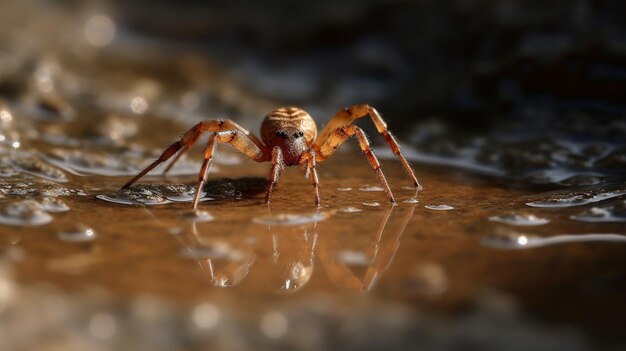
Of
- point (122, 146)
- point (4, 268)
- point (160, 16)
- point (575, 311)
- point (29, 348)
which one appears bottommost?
point (29, 348)

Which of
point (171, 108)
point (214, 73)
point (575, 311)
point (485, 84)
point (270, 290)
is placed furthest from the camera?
point (214, 73)

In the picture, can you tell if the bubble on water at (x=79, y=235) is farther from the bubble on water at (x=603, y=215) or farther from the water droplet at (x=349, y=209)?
the bubble on water at (x=603, y=215)

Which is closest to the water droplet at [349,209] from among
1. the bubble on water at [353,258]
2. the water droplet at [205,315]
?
the bubble on water at [353,258]

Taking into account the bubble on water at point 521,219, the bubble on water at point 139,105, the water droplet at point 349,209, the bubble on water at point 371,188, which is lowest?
the water droplet at point 349,209

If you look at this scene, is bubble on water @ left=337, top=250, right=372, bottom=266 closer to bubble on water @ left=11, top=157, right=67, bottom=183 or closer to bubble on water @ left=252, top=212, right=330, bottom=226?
bubble on water @ left=252, top=212, right=330, bottom=226

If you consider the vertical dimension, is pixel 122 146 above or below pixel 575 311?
above

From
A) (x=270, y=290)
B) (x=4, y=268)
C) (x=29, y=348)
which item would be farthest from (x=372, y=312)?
(x=4, y=268)

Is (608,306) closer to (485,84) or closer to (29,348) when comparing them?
(29,348)

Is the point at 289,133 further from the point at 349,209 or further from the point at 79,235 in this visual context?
the point at 79,235

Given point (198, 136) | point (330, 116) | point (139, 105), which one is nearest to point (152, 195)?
point (198, 136)
